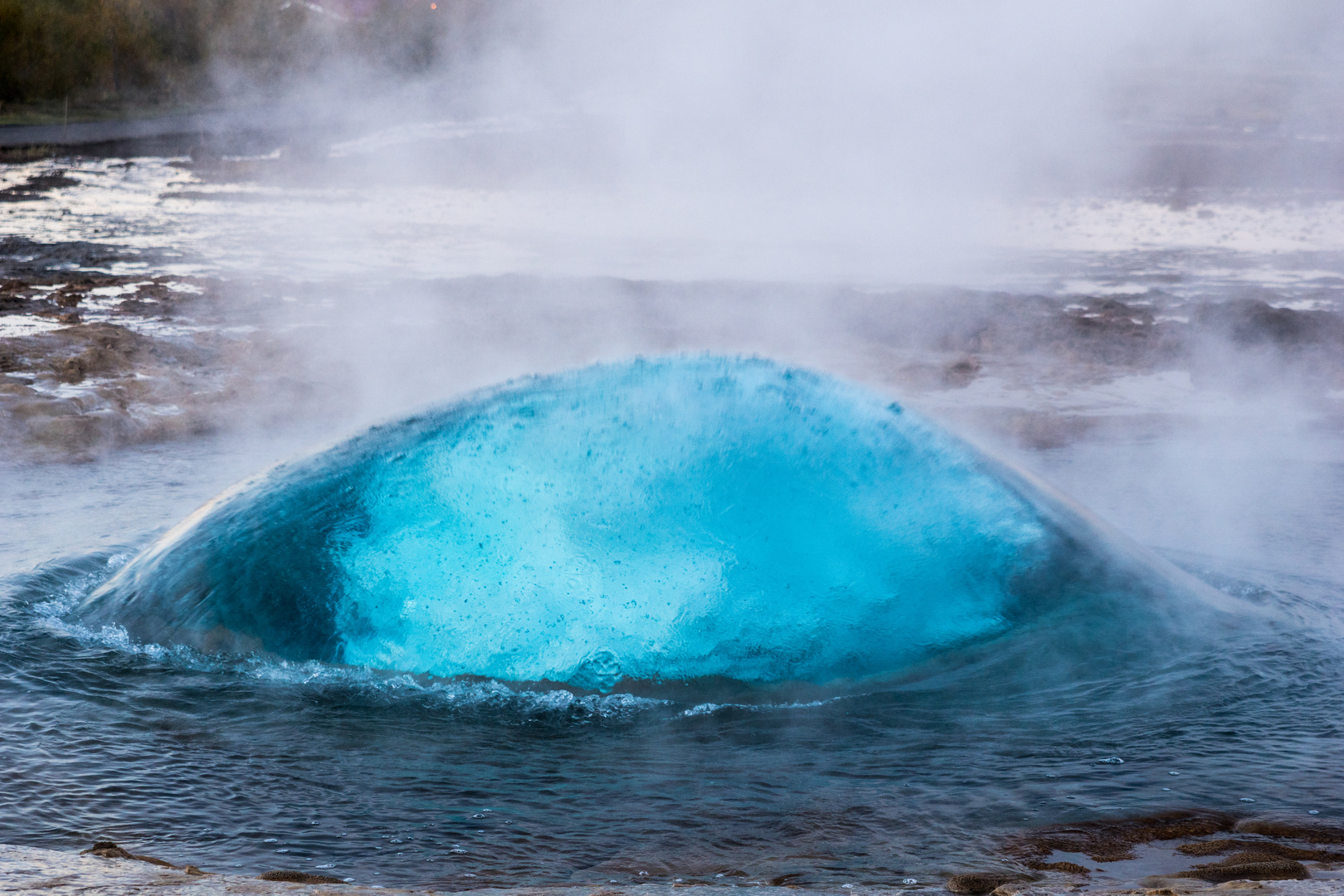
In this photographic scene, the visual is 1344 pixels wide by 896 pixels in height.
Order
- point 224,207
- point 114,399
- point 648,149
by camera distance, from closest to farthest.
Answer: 1. point 114,399
2. point 648,149
3. point 224,207

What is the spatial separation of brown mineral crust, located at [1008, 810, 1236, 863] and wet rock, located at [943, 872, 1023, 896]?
0.14m

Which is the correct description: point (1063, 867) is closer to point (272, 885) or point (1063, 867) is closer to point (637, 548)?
point (637, 548)

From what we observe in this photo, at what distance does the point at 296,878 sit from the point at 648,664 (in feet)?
3.55

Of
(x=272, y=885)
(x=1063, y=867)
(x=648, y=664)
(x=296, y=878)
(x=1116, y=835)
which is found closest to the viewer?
(x=272, y=885)

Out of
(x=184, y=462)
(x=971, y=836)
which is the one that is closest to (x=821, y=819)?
(x=971, y=836)

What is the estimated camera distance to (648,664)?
315cm

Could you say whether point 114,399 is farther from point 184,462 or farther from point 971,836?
point 971,836

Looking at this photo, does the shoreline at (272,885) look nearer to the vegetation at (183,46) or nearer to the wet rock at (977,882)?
the wet rock at (977,882)

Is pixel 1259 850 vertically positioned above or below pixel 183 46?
below

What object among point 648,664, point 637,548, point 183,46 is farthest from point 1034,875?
point 183,46

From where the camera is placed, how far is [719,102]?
604 centimetres

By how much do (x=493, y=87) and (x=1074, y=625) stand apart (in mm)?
6364

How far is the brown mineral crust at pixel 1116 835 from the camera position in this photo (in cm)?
259

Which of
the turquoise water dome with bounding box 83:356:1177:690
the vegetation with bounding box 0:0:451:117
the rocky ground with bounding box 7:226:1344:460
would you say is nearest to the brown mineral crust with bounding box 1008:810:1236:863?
the turquoise water dome with bounding box 83:356:1177:690
